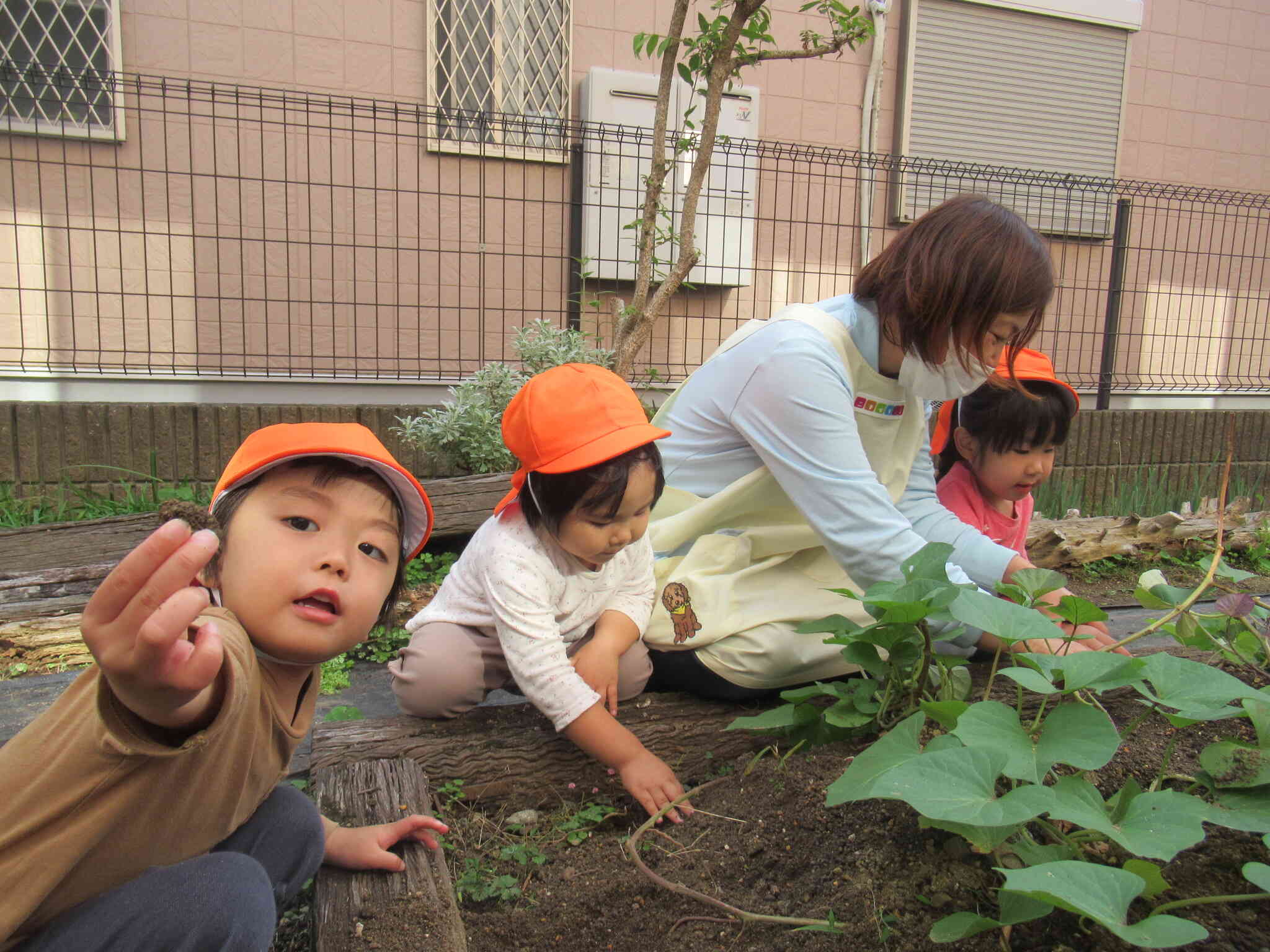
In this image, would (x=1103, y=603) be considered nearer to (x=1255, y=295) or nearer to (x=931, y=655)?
(x=931, y=655)

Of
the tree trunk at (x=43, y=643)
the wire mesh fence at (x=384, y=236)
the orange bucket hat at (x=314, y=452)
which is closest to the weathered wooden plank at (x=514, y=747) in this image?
the orange bucket hat at (x=314, y=452)

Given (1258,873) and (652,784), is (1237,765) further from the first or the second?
(652,784)

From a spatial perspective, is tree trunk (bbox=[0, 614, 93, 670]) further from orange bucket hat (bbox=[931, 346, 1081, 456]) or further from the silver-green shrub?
orange bucket hat (bbox=[931, 346, 1081, 456])

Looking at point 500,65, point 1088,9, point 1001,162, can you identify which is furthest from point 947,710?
point 1088,9

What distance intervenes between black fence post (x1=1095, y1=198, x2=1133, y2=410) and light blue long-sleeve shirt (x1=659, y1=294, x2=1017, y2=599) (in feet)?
14.5

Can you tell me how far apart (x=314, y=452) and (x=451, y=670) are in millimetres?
757

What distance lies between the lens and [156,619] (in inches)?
26.0

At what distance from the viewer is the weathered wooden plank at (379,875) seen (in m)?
1.05

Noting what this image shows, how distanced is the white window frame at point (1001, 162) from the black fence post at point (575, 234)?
2126mm

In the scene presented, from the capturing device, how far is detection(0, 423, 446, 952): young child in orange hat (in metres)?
0.70

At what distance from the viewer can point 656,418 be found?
221cm

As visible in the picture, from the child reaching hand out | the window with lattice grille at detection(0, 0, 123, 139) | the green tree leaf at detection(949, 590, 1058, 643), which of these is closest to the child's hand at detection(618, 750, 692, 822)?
the green tree leaf at detection(949, 590, 1058, 643)

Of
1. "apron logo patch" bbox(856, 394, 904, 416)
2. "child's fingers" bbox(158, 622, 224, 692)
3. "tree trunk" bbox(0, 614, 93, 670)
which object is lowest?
"tree trunk" bbox(0, 614, 93, 670)

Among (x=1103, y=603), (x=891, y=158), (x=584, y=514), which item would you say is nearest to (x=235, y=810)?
(x=584, y=514)
